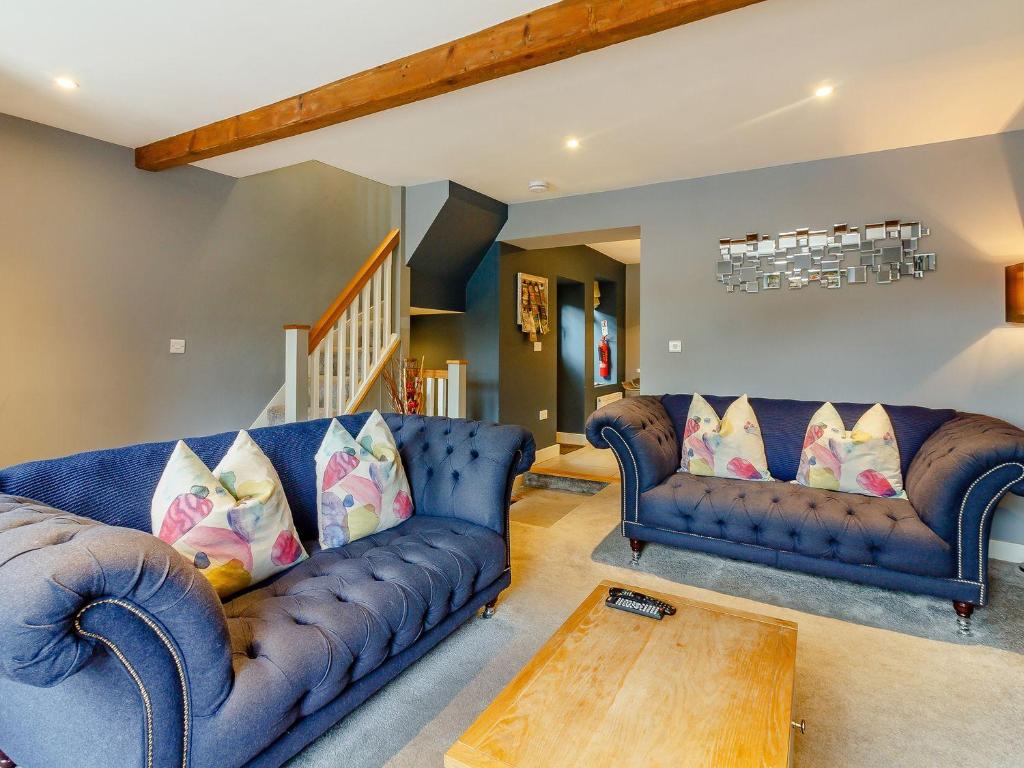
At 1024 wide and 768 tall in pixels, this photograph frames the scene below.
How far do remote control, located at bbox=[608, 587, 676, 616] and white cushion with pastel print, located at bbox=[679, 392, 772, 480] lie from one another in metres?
1.59

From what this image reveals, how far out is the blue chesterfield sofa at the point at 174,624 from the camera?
941mm

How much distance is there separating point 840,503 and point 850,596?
44cm

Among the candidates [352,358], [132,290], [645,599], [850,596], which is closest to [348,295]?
[352,358]

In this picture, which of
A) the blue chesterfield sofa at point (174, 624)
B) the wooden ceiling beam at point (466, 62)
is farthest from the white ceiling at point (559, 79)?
the blue chesterfield sofa at point (174, 624)

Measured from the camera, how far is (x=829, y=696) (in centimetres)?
188

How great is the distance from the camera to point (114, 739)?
43.8 inches

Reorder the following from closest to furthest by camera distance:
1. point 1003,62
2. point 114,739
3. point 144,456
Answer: point 114,739, point 144,456, point 1003,62

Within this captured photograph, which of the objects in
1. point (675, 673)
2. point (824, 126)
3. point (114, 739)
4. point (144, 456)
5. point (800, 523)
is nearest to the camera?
point (114, 739)

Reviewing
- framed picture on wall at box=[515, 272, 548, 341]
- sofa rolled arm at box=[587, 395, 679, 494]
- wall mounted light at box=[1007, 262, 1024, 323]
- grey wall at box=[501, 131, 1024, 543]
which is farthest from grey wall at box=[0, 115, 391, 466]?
wall mounted light at box=[1007, 262, 1024, 323]

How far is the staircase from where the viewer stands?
11.6 feet

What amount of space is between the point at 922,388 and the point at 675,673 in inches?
119

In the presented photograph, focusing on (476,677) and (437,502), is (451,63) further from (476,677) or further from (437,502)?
(476,677)

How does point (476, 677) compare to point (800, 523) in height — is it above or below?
below

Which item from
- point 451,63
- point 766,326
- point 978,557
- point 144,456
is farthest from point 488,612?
point 766,326
